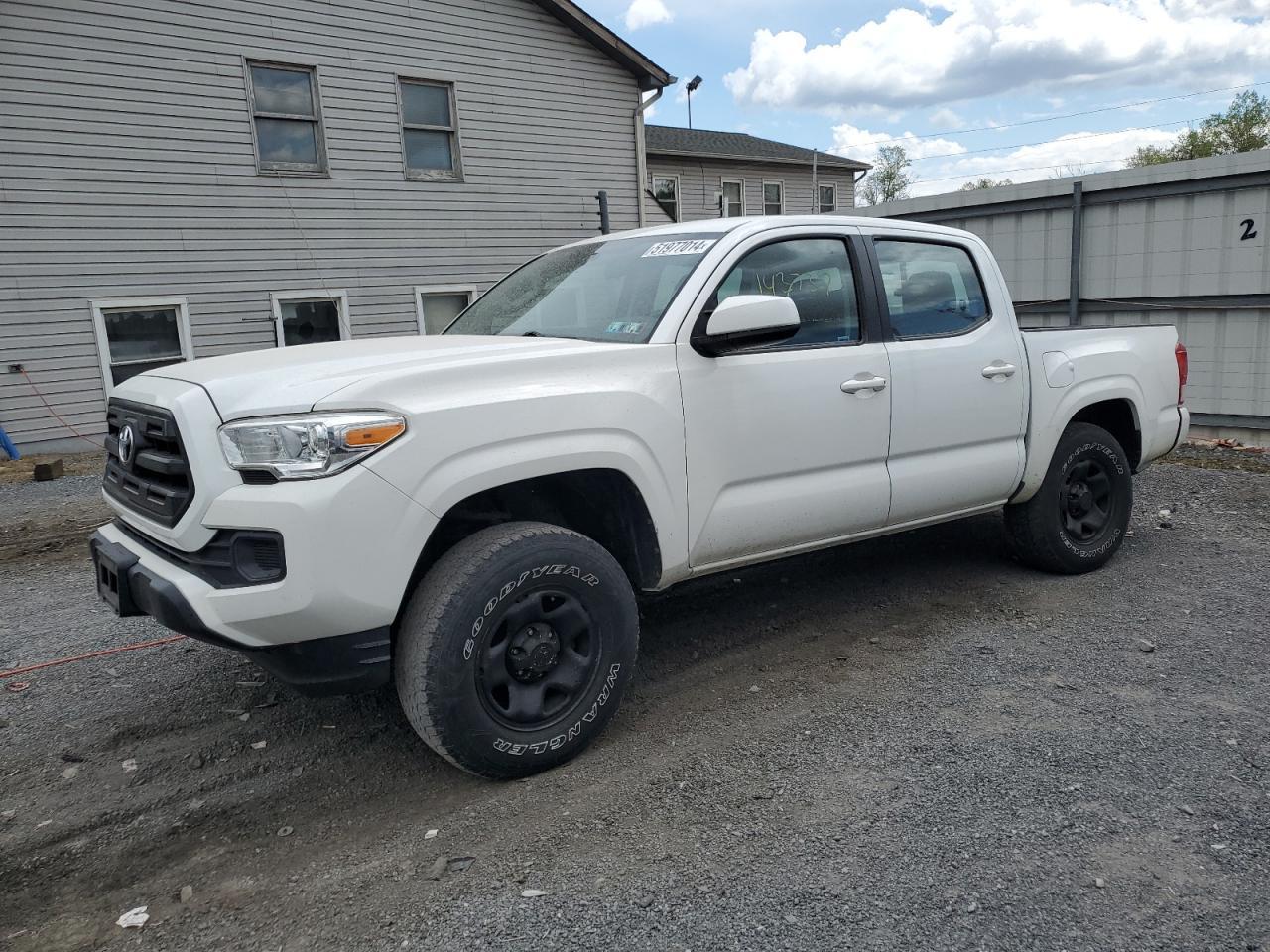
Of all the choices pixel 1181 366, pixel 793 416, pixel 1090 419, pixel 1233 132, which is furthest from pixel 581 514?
pixel 1233 132

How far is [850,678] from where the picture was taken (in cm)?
382

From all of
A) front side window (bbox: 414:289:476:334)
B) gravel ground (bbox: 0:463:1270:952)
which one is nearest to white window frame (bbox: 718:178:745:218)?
front side window (bbox: 414:289:476:334)

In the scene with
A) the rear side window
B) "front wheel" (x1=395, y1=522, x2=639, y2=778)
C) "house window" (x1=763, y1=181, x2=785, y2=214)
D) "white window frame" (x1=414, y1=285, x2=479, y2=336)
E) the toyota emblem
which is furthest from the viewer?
"house window" (x1=763, y1=181, x2=785, y2=214)

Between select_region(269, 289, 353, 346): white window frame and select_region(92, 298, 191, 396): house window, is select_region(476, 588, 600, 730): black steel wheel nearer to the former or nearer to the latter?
select_region(269, 289, 353, 346): white window frame

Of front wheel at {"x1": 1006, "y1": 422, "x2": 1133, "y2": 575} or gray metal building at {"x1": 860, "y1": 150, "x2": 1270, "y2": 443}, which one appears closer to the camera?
front wheel at {"x1": 1006, "y1": 422, "x2": 1133, "y2": 575}

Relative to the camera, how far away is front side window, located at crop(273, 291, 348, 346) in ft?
39.0

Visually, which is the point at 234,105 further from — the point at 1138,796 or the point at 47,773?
the point at 1138,796

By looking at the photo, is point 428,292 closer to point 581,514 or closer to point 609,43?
point 609,43

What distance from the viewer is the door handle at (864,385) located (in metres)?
3.84

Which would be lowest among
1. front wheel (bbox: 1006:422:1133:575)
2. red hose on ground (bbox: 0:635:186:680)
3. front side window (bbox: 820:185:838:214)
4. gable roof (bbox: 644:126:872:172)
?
red hose on ground (bbox: 0:635:186:680)

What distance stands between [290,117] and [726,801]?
448 inches

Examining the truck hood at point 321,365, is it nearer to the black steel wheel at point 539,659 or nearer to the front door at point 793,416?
the front door at point 793,416

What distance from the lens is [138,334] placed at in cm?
1095

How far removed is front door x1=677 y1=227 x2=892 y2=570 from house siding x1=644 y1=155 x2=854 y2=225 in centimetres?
1973
